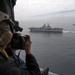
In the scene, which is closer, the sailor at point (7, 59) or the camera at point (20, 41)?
the sailor at point (7, 59)

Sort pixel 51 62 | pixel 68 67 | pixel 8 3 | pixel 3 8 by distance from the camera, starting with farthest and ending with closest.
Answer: pixel 51 62 < pixel 68 67 < pixel 8 3 < pixel 3 8

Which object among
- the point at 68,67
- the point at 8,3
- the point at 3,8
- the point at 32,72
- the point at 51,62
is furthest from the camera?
the point at 51,62

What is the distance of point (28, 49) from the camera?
2.70 feet

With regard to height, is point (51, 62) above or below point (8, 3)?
below

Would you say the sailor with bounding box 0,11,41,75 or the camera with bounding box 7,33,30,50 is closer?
the sailor with bounding box 0,11,41,75

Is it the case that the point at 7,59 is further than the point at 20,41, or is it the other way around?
the point at 20,41

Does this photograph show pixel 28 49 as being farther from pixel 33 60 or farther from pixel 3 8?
pixel 3 8

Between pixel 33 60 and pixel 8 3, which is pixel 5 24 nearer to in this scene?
pixel 33 60

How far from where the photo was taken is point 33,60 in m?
0.79

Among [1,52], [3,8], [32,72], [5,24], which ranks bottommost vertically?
[32,72]

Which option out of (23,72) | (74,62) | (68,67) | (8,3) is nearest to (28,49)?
(23,72)

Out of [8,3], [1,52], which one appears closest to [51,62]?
[8,3]

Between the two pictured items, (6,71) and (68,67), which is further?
(68,67)

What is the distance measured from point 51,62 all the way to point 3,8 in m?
8.68
